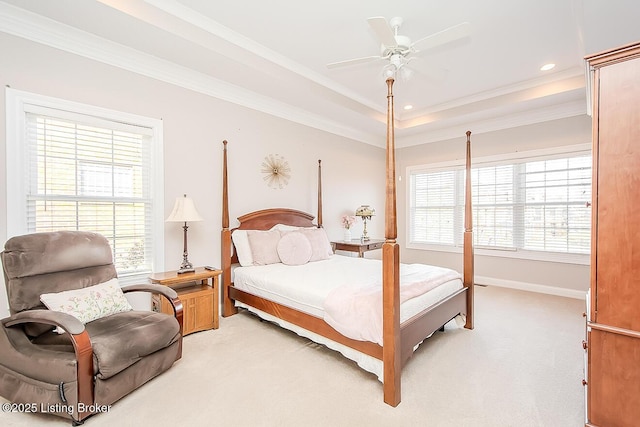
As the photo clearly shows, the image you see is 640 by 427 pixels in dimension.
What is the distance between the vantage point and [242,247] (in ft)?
11.7

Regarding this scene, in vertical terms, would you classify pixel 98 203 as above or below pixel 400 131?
below

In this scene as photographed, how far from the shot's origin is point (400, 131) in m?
5.58

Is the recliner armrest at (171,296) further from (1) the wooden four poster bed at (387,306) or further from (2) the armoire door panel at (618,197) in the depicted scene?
(2) the armoire door panel at (618,197)

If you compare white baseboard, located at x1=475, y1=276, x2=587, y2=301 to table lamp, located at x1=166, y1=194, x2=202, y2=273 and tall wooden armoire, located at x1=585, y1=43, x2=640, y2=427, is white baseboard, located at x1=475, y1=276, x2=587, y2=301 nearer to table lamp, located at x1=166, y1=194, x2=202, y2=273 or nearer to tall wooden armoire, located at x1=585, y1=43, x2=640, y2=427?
tall wooden armoire, located at x1=585, y1=43, x2=640, y2=427

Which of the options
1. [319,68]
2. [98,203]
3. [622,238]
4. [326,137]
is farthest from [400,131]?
[98,203]

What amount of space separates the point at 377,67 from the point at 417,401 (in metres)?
3.36

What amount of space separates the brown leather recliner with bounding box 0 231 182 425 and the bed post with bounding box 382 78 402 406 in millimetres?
1597

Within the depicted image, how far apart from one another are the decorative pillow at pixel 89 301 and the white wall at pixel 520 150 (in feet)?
16.7

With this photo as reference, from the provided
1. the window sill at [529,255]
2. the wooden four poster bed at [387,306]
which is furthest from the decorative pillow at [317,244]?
the window sill at [529,255]

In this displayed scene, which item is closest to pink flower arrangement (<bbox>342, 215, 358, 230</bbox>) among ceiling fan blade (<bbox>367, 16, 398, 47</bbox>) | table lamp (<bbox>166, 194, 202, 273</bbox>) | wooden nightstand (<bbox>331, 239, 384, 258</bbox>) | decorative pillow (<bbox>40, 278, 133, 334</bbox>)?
wooden nightstand (<bbox>331, 239, 384, 258</bbox>)

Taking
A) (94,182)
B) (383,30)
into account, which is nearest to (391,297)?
(383,30)

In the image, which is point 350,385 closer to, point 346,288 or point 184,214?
point 346,288

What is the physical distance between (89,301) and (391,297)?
2193 millimetres

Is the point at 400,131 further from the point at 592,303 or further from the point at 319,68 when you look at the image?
the point at 592,303
